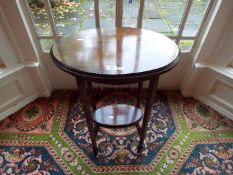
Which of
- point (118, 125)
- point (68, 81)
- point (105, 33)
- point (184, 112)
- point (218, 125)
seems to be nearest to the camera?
point (105, 33)

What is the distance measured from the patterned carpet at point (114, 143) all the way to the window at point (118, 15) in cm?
65

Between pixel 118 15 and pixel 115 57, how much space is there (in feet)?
2.20

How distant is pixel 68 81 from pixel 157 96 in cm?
91

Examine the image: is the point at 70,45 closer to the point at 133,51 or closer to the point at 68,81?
the point at 133,51

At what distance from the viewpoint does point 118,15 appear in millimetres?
1350

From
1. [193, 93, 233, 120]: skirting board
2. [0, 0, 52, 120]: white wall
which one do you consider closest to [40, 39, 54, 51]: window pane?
[0, 0, 52, 120]: white wall

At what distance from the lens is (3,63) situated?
1.37m

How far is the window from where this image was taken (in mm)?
1309

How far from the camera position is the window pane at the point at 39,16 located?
129 centimetres

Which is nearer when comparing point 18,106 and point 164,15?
point 164,15

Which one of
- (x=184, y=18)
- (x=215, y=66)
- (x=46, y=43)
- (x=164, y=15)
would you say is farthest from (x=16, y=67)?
(x=215, y=66)

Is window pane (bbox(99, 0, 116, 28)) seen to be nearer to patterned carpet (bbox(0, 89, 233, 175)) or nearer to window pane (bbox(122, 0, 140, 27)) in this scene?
window pane (bbox(122, 0, 140, 27))

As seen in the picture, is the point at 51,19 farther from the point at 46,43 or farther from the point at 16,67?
the point at 16,67

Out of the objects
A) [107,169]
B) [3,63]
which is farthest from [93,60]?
[3,63]
